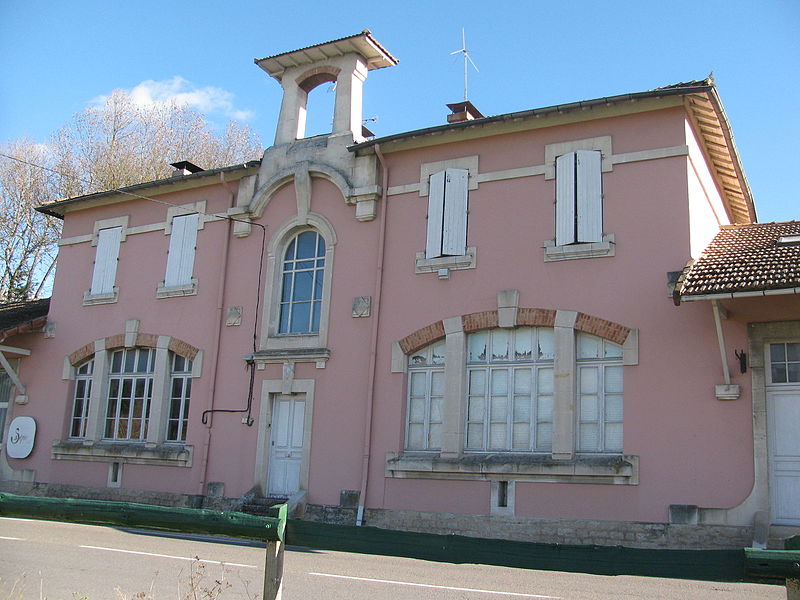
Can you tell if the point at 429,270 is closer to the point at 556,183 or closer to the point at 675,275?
the point at 556,183

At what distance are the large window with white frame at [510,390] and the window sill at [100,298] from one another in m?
8.42

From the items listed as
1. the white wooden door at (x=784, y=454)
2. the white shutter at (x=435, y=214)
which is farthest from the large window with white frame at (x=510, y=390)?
the white wooden door at (x=784, y=454)

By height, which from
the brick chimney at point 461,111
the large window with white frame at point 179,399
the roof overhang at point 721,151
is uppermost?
the brick chimney at point 461,111

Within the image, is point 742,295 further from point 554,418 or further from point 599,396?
point 554,418

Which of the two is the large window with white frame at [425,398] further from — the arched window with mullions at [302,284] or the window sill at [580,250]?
the window sill at [580,250]

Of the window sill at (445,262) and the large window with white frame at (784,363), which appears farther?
the window sill at (445,262)

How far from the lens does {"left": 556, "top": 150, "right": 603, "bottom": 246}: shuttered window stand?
13.5 meters

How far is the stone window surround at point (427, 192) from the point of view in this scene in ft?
47.4

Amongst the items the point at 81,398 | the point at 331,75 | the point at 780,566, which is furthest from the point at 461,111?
the point at 780,566

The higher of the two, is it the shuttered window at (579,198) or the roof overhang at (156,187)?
the roof overhang at (156,187)

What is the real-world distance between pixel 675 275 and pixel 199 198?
990 centimetres

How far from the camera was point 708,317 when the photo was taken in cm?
1234

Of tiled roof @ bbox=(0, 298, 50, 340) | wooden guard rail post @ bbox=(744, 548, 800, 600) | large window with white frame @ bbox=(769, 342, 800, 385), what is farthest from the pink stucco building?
wooden guard rail post @ bbox=(744, 548, 800, 600)

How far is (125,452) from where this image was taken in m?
17.2
